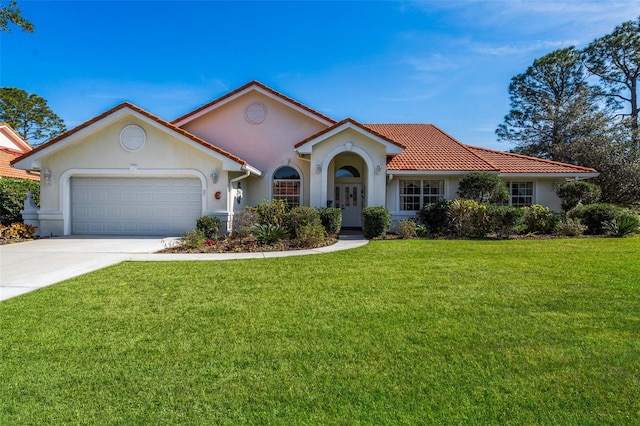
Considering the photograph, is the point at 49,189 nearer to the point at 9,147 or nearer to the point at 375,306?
the point at 375,306

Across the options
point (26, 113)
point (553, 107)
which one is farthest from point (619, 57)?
point (26, 113)

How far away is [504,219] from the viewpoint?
1427cm

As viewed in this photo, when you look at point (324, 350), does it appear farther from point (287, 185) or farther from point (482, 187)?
point (287, 185)

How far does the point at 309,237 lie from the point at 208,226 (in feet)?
14.6

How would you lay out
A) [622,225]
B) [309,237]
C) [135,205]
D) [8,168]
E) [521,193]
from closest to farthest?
[309,237] → [622,225] → [135,205] → [521,193] → [8,168]

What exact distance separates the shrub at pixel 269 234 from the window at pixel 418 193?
7.58 metres

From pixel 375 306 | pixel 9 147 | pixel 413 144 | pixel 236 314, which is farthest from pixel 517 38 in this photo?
pixel 9 147

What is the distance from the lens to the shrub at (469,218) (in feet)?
47.4

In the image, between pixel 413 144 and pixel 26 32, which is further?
pixel 413 144

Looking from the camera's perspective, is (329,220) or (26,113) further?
(26,113)

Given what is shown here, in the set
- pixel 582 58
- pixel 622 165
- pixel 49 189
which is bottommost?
pixel 49 189

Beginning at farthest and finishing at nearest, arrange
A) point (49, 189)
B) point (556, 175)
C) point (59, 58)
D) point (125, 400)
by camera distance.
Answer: point (556, 175) < point (59, 58) < point (49, 189) < point (125, 400)

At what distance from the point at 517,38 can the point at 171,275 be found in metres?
15.7

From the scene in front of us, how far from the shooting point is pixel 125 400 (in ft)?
10.6
